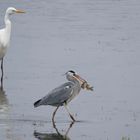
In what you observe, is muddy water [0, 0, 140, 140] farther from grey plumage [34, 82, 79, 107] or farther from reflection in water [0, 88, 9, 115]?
grey plumage [34, 82, 79, 107]

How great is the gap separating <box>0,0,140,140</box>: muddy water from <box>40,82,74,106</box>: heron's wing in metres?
0.31

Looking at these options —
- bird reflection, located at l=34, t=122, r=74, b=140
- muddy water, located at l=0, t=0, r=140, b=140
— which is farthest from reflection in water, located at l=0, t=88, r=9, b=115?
bird reflection, located at l=34, t=122, r=74, b=140

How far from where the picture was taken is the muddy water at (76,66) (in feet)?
37.8

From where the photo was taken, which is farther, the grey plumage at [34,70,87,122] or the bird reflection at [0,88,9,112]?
the bird reflection at [0,88,9,112]

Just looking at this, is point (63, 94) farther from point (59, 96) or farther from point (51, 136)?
point (51, 136)

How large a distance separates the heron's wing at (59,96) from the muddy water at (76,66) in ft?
1.01

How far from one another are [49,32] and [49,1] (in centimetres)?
606

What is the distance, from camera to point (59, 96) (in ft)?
39.3

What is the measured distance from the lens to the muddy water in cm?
1152

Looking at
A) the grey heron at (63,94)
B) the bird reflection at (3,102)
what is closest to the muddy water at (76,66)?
the bird reflection at (3,102)

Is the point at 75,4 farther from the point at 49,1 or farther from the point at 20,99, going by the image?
the point at 20,99

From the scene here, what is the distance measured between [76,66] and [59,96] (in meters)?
4.20

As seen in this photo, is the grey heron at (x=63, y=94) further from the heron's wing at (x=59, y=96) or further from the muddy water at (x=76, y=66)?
the muddy water at (x=76, y=66)

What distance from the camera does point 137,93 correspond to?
13.7 m
